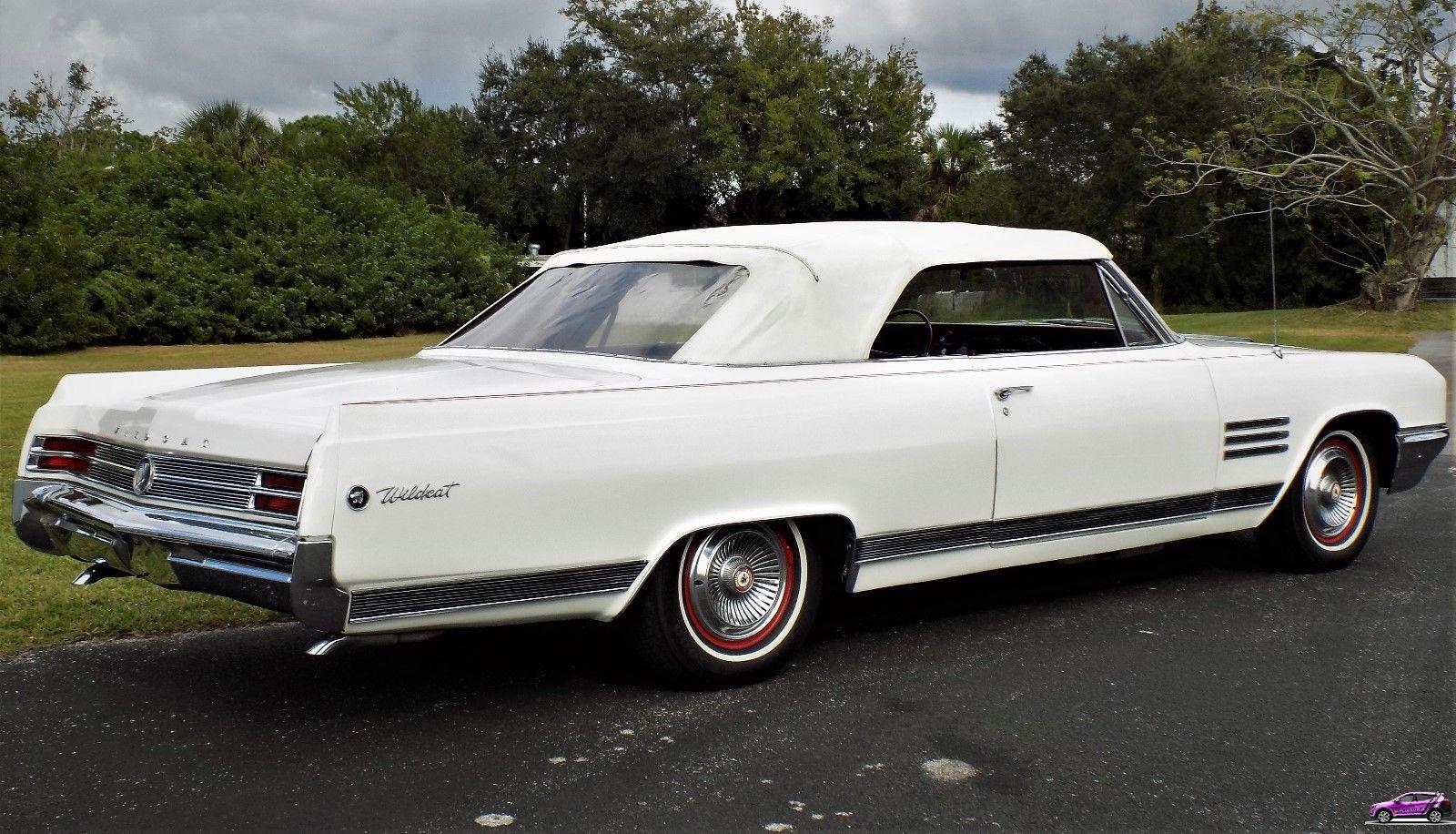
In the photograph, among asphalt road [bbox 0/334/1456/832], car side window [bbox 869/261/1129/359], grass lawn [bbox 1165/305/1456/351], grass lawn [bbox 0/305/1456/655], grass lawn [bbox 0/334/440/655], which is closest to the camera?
asphalt road [bbox 0/334/1456/832]

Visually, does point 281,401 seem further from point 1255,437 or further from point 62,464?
point 1255,437

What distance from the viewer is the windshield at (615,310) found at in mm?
4602

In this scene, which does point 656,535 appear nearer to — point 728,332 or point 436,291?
point 728,332

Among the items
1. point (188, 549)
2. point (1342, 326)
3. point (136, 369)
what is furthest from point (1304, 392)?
point (1342, 326)

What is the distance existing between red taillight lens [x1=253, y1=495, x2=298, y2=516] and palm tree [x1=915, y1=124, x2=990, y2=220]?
5066 cm

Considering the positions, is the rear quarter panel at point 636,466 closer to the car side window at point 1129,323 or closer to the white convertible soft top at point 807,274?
the white convertible soft top at point 807,274

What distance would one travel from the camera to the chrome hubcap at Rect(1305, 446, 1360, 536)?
5.95m

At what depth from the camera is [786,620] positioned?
175 inches

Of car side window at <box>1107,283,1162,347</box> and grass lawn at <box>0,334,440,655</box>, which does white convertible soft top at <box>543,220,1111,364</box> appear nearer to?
car side window at <box>1107,283,1162,347</box>

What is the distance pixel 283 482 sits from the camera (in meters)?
3.59

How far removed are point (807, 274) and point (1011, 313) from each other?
1287mm

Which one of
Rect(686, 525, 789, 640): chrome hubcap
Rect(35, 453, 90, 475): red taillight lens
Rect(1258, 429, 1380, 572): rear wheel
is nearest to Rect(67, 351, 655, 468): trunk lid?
Rect(35, 453, 90, 475): red taillight lens

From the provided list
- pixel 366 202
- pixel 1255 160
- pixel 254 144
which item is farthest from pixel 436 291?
pixel 1255 160

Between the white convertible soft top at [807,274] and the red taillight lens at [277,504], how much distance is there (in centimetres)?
136
